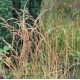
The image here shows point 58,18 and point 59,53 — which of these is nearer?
point 59,53

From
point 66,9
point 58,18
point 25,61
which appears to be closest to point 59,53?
point 25,61

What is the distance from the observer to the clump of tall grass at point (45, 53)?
4.63m

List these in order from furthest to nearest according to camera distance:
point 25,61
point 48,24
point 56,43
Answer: point 48,24 → point 56,43 → point 25,61

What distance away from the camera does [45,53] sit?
5207mm

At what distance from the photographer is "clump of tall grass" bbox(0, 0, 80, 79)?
463cm

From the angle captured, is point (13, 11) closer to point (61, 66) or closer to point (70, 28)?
point (70, 28)

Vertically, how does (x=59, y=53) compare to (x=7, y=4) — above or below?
below

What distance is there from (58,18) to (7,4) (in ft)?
3.31

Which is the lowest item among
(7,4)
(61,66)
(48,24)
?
(61,66)

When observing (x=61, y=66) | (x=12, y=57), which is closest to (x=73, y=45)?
(x=61, y=66)

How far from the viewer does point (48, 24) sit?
582cm

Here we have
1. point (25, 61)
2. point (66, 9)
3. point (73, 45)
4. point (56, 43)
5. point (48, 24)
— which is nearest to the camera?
point (25, 61)

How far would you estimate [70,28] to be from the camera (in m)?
5.77

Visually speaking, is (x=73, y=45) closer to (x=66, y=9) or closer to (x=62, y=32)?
(x=62, y=32)
